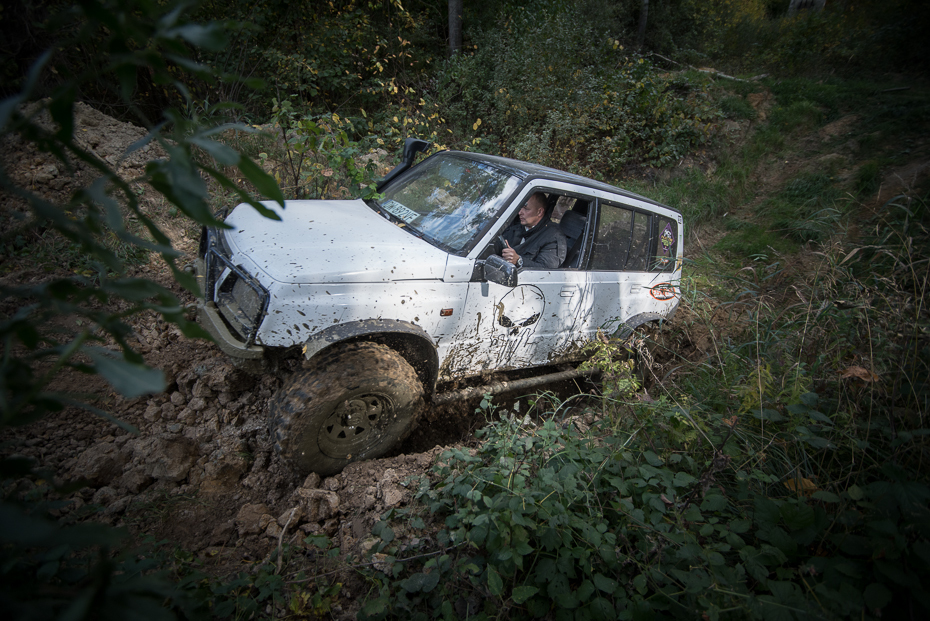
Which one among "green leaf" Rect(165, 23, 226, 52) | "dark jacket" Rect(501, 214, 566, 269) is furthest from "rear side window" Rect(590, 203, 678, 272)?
Result: "green leaf" Rect(165, 23, 226, 52)

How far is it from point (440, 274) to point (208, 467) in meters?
1.72

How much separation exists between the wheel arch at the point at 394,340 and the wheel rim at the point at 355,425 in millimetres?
330

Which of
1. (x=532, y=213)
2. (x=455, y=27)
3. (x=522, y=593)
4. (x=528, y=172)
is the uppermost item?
(x=455, y=27)

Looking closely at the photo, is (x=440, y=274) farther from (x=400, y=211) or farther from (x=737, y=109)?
(x=737, y=109)

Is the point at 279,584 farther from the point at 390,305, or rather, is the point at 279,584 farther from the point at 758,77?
the point at 758,77

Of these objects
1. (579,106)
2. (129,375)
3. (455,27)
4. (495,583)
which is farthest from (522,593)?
(455,27)

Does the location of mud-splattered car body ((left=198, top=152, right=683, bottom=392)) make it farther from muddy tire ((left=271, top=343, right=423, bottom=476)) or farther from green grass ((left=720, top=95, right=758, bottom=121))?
green grass ((left=720, top=95, right=758, bottom=121))

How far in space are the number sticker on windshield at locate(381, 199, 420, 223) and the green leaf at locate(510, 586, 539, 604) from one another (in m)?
2.21

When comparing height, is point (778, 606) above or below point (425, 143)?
below

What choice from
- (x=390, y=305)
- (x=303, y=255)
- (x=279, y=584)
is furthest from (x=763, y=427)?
(x=303, y=255)

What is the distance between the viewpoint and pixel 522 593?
1.54m

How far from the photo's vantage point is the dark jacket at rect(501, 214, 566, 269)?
314 centimetres

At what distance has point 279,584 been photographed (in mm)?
1729

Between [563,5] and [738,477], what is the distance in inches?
373
